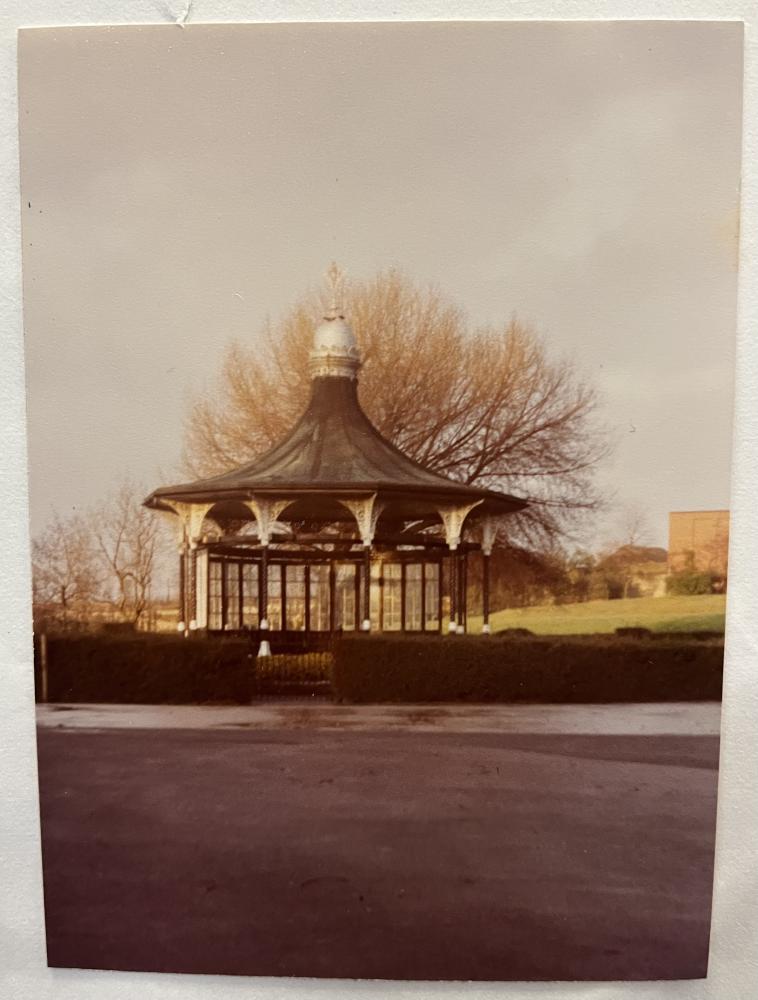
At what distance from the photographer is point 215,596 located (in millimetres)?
5422

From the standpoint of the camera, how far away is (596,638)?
5.15 meters

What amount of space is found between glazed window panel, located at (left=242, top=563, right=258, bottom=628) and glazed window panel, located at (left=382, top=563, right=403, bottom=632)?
0.91m

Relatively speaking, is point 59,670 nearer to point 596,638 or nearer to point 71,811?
point 71,811

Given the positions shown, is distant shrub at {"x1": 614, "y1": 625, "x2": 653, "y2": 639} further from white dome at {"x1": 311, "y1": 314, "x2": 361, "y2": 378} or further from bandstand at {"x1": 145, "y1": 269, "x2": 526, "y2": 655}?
white dome at {"x1": 311, "y1": 314, "x2": 361, "y2": 378}

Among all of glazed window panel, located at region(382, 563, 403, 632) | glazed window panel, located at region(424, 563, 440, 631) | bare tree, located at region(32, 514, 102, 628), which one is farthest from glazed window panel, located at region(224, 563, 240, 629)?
glazed window panel, located at region(424, 563, 440, 631)

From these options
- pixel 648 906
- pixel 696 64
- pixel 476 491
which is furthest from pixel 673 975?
pixel 696 64

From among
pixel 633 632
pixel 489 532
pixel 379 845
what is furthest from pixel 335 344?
pixel 379 845

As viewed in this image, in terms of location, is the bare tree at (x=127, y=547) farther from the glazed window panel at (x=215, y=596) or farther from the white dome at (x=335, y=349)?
the white dome at (x=335, y=349)

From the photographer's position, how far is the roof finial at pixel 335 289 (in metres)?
4.89

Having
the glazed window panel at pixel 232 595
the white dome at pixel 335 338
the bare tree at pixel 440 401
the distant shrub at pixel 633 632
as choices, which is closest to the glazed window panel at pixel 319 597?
the glazed window panel at pixel 232 595

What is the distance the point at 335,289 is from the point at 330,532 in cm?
179

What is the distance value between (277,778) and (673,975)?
268 cm

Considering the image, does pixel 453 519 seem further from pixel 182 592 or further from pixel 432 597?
pixel 182 592

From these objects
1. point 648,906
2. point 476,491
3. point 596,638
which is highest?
point 476,491
